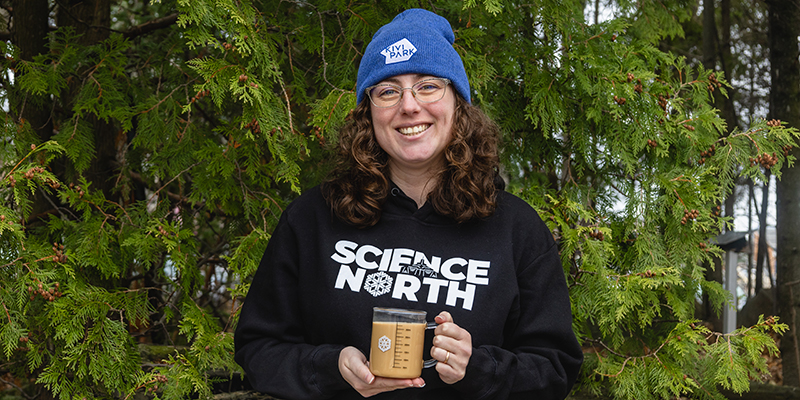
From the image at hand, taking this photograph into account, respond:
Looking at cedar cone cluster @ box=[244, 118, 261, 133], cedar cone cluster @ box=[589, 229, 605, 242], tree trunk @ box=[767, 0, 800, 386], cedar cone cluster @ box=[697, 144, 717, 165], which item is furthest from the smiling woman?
tree trunk @ box=[767, 0, 800, 386]

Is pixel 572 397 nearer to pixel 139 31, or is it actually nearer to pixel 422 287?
pixel 422 287

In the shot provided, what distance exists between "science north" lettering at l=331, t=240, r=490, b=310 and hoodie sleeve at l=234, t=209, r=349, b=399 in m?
0.20

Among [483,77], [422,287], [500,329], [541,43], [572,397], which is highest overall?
[541,43]

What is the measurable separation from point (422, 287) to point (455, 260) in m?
0.14

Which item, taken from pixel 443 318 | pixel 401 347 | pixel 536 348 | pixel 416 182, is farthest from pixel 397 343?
pixel 416 182

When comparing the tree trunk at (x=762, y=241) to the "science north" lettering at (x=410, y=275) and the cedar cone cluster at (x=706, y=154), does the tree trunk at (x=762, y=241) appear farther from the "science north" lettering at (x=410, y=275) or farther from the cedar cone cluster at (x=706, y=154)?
the "science north" lettering at (x=410, y=275)

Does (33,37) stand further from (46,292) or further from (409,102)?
(409,102)

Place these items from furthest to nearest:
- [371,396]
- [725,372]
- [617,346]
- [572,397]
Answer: [572,397], [617,346], [725,372], [371,396]

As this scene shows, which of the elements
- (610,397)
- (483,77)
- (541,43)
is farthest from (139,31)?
(610,397)

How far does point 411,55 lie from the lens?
1.90 metres

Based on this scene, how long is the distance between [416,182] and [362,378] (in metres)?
0.72

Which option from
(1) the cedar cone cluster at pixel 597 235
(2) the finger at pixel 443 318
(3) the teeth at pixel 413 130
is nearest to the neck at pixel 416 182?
(3) the teeth at pixel 413 130

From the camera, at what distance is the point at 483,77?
3006mm

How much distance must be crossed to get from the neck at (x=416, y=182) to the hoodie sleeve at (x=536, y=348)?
42cm
